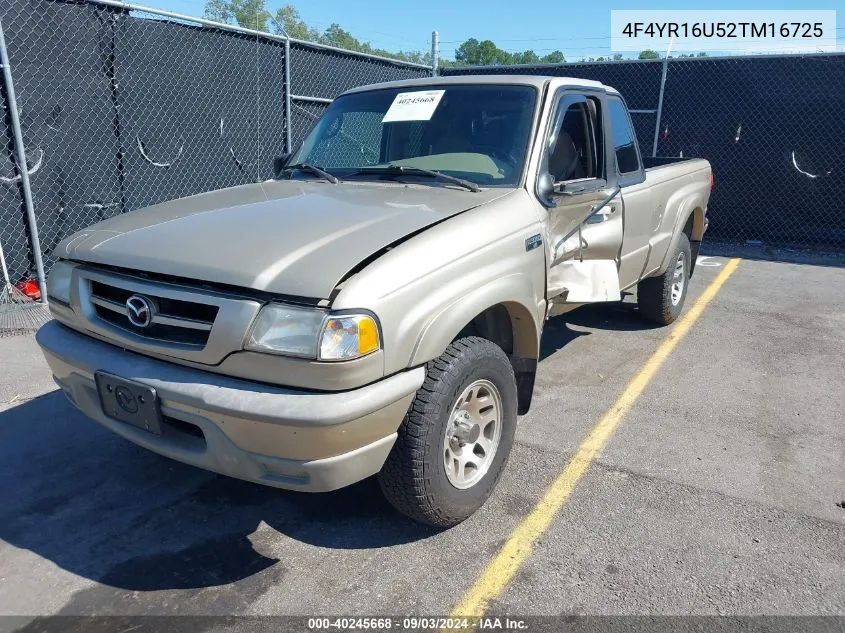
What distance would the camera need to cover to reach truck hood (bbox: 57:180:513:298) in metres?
2.45

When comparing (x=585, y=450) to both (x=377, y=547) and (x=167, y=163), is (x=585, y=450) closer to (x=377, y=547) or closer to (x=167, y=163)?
(x=377, y=547)

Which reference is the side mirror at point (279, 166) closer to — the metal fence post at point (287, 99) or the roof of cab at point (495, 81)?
the roof of cab at point (495, 81)

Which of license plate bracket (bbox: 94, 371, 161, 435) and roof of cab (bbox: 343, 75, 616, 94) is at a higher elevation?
roof of cab (bbox: 343, 75, 616, 94)

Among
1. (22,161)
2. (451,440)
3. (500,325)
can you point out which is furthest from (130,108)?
(451,440)

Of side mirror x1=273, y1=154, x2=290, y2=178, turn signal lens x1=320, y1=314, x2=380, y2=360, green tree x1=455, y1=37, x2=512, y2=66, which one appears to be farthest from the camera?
green tree x1=455, y1=37, x2=512, y2=66

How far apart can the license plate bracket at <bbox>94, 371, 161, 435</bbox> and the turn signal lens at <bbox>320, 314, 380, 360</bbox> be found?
0.73m

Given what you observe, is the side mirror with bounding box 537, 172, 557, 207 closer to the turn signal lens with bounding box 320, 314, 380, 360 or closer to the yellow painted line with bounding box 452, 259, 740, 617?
the yellow painted line with bounding box 452, 259, 740, 617

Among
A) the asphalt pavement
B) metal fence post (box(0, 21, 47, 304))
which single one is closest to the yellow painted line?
the asphalt pavement

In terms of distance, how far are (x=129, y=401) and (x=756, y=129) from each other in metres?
10.2

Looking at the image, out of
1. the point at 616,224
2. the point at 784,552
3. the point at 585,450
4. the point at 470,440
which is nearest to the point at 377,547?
the point at 470,440

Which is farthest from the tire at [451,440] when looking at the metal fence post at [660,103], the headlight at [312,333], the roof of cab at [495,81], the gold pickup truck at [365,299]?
the metal fence post at [660,103]

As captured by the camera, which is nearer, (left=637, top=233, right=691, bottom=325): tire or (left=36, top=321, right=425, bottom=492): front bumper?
(left=36, top=321, right=425, bottom=492): front bumper

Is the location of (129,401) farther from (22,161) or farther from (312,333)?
(22,161)

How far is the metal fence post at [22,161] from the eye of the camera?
5.71m
